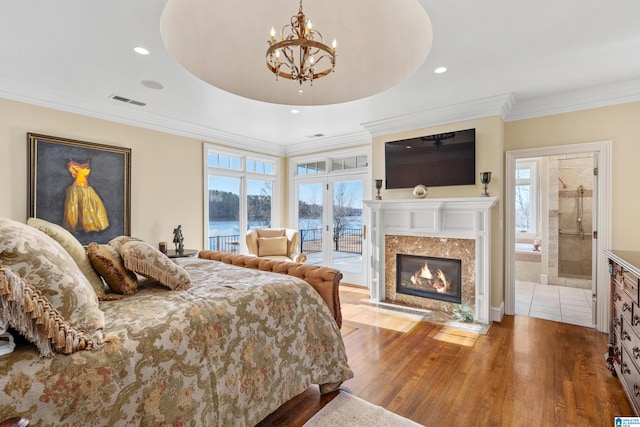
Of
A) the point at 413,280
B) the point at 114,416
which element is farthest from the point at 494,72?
the point at 114,416

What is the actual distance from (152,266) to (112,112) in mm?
3035

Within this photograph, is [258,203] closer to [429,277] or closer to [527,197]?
[429,277]

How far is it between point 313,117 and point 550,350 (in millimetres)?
3823

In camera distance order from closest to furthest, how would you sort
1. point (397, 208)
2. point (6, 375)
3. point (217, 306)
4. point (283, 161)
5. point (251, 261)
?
point (6, 375) < point (217, 306) < point (251, 261) < point (397, 208) < point (283, 161)

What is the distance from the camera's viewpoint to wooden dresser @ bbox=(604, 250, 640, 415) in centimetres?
182

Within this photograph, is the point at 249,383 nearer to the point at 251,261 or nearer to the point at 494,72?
the point at 251,261

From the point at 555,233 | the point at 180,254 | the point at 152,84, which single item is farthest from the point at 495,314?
the point at 152,84

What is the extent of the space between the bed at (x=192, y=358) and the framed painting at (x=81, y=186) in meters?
2.28

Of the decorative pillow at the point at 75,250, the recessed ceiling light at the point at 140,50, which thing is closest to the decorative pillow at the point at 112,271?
the decorative pillow at the point at 75,250

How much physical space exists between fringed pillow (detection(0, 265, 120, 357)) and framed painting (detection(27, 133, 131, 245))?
3.04 metres

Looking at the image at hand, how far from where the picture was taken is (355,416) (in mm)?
1859

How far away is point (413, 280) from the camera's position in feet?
13.9

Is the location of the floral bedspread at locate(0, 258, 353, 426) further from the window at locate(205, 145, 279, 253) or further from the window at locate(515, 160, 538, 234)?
the window at locate(515, 160, 538, 234)

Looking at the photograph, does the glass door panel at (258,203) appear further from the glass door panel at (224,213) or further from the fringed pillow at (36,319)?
the fringed pillow at (36,319)
